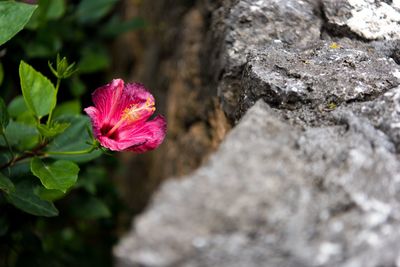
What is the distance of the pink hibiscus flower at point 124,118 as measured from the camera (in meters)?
1.03

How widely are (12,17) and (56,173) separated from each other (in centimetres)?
33

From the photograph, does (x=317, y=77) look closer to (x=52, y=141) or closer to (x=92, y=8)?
(x=52, y=141)

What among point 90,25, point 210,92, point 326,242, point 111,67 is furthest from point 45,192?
point 111,67

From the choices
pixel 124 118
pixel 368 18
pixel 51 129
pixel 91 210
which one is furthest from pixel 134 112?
pixel 91 210

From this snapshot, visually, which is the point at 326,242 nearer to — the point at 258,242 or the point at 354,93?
the point at 258,242

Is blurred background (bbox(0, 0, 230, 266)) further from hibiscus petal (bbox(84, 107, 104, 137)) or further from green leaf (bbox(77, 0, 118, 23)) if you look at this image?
hibiscus petal (bbox(84, 107, 104, 137))

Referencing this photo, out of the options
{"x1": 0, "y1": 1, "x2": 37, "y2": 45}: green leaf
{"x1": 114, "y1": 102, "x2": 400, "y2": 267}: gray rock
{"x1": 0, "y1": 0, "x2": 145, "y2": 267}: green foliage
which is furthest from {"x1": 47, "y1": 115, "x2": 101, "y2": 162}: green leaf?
{"x1": 114, "y1": 102, "x2": 400, "y2": 267}: gray rock

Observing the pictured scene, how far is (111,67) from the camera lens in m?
2.39

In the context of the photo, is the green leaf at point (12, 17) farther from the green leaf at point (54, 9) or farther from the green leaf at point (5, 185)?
the green leaf at point (54, 9)

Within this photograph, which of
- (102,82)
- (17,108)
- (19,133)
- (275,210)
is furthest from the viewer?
(102,82)

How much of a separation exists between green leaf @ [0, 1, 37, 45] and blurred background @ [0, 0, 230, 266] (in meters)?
0.27

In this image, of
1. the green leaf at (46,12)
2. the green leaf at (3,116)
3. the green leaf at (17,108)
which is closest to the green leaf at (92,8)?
the green leaf at (46,12)

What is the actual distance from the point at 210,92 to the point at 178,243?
2.46ft

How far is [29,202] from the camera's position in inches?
44.8
